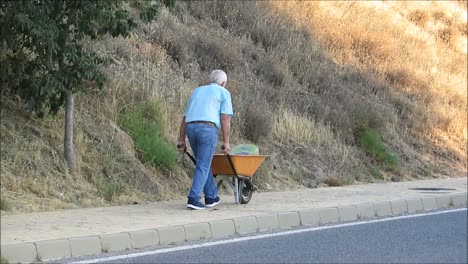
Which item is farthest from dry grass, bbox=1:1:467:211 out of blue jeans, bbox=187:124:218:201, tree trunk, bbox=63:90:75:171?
blue jeans, bbox=187:124:218:201

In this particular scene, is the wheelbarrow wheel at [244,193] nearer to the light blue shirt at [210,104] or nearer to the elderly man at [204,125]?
the elderly man at [204,125]

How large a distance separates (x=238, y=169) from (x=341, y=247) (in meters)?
2.54

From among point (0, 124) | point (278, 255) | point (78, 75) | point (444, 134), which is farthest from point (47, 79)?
point (444, 134)

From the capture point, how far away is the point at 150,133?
47.9 feet

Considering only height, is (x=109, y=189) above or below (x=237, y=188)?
below

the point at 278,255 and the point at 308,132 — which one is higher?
the point at 278,255

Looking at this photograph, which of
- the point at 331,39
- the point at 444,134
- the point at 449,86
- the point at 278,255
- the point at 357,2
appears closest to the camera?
the point at 278,255

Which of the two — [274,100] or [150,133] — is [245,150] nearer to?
[150,133]

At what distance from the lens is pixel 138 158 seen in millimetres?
14109

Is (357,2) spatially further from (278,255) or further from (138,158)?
(278,255)

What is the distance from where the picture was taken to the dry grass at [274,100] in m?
13.0

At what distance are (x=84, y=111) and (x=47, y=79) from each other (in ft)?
7.11

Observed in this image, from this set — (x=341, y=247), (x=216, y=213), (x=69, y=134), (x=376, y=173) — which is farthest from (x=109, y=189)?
(x=376, y=173)

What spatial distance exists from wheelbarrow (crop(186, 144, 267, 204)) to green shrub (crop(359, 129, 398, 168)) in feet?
23.4
